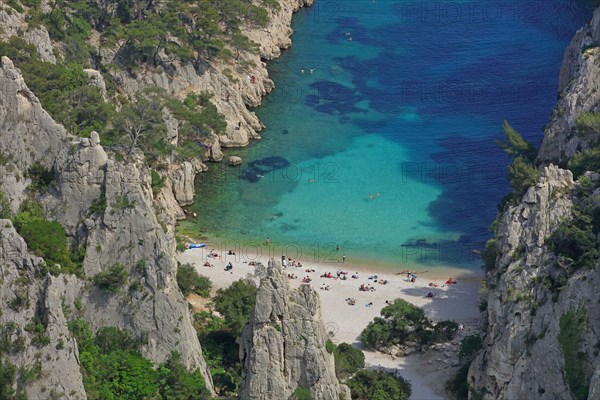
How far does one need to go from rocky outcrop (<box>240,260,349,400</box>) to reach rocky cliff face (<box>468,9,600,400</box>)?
10.1m

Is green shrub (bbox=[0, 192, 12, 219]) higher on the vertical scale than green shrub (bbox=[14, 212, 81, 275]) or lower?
higher

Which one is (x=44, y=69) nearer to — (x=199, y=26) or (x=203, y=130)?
(x=203, y=130)

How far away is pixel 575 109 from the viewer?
330ft

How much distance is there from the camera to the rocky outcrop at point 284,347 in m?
79.4

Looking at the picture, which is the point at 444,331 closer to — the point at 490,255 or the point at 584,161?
the point at 490,255

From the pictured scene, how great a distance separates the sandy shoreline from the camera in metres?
90.8

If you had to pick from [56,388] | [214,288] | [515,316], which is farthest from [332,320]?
[56,388]

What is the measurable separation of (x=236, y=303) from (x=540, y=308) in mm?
18940

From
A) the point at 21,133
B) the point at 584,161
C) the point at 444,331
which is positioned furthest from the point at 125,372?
the point at 584,161

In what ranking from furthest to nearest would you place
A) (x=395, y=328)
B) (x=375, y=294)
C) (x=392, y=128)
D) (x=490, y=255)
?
(x=392, y=128), (x=375, y=294), (x=490, y=255), (x=395, y=328)

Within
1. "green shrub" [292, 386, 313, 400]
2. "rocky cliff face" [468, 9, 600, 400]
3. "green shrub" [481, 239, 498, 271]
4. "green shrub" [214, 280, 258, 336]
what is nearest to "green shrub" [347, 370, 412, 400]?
"rocky cliff face" [468, 9, 600, 400]

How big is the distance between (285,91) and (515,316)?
49.6m

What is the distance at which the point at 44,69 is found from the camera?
9875cm

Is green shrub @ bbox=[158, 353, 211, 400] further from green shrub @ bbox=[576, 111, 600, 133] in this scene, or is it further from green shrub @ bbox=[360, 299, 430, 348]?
green shrub @ bbox=[576, 111, 600, 133]
